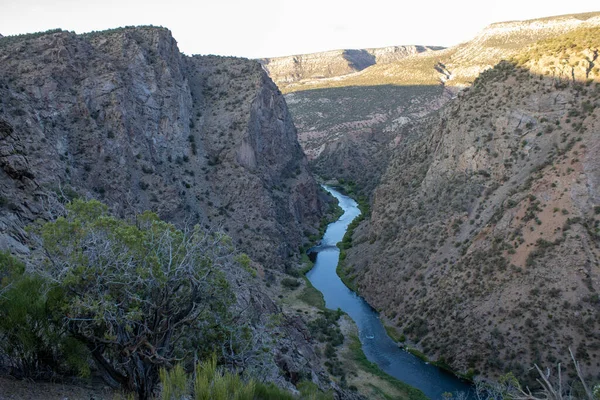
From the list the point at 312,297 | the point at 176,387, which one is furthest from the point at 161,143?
the point at 176,387

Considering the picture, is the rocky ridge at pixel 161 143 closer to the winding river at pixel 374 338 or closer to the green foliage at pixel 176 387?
the winding river at pixel 374 338

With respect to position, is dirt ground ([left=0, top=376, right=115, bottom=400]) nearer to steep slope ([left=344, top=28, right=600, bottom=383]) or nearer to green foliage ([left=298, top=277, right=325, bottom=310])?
steep slope ([left=344, top=28, right=600, bottom=383])

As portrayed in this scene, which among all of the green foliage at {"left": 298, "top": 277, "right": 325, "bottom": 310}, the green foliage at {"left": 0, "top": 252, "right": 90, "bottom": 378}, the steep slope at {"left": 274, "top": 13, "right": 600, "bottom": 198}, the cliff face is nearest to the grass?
the green foliage at {"left": 298, "top": 277, "right": 325, "bottom": 310}

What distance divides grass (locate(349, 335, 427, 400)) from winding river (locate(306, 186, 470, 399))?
496 mm

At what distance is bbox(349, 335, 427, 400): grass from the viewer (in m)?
29.2

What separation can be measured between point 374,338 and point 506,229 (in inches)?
525

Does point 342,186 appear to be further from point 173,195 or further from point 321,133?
point 173,195

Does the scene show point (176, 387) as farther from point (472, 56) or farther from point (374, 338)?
point (472, 56)

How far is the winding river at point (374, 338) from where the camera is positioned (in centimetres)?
3035

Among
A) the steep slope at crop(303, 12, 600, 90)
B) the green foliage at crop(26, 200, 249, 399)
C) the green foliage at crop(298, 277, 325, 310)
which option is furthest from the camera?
the steep slope at crop(303, 12, 600, 90)

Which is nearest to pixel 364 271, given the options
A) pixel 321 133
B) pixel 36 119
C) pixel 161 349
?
pixel 36 119

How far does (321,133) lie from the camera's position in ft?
362

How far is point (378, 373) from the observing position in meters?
31.8

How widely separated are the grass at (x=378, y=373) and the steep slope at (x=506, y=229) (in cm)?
359
